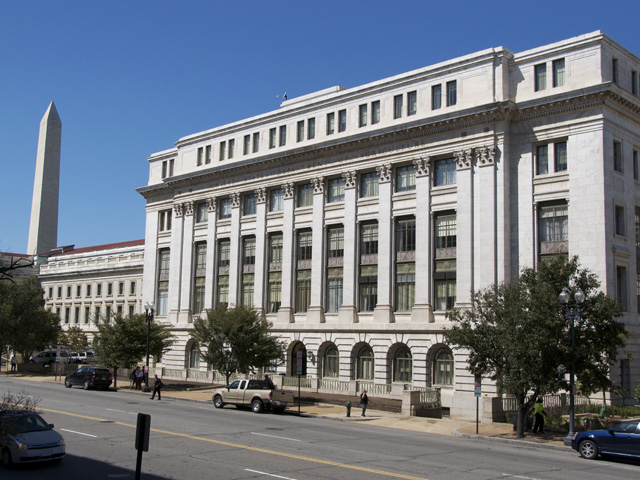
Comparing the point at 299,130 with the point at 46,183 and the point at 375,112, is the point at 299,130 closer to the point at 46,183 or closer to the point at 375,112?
the point at 375,112

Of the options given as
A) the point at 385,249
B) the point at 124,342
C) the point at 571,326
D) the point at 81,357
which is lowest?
the point at 81,357

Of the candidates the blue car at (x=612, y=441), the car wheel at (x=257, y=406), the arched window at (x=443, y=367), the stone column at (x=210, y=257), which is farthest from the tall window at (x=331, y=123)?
the blue car at (x=612, y=441)

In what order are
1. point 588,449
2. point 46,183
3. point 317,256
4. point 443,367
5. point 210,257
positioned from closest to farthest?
point 588,449, point 443,367, point 317,256, point 210,257, point 46,183

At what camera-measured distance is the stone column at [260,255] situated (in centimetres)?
5603

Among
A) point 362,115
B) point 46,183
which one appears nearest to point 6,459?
point 362,115

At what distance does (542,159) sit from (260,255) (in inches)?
958

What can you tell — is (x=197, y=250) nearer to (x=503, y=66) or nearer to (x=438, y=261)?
(x=438, y=261)

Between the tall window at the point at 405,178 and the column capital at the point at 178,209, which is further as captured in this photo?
the column capital at the point at 178,209

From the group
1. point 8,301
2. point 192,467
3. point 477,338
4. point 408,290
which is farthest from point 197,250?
point 192,467

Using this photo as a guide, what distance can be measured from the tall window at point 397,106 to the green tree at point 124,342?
82.6ft

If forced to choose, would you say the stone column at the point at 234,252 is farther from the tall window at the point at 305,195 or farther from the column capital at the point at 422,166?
the column capital at the point at 422,166

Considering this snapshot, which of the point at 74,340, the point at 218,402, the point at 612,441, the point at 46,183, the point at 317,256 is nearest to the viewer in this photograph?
the point at 612,441

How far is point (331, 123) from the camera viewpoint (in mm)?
53062

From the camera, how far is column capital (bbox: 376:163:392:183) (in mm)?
48406
